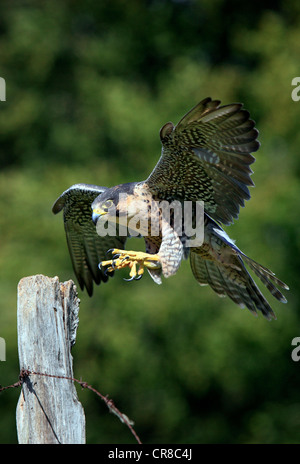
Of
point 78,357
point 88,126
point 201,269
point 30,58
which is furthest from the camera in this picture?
point 30,58

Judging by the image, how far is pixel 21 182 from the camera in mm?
13375

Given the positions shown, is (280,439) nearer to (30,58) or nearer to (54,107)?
(54,107)

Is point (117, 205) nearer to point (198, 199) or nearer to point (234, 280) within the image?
point (198, 199)

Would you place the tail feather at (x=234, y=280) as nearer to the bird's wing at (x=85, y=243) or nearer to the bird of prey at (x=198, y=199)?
the bird of prey at (x=198, y=199)

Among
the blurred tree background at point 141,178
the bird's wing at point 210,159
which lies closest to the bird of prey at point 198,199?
the bird's wing at point 210,159

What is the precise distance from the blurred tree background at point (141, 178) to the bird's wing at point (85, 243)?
5.47 metres

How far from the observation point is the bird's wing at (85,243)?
5760 millimetres

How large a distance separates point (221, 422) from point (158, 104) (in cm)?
596

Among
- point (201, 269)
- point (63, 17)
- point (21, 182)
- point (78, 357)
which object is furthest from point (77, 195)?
point (63, 17)

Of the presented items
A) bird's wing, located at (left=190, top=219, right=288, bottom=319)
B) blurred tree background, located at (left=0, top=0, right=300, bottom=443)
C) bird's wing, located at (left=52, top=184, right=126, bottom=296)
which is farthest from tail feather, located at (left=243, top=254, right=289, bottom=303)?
blurred tree background, located at (left=0, top=0, right=300, bottom=443)

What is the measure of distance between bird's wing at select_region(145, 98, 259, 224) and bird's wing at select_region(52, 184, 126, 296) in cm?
100

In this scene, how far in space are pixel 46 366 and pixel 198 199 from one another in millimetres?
1988

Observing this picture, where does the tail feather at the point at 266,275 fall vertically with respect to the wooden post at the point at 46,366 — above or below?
above

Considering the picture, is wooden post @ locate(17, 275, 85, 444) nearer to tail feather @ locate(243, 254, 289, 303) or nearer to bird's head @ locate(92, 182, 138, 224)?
bird's head @ locate(92, 182, 138, 224)
